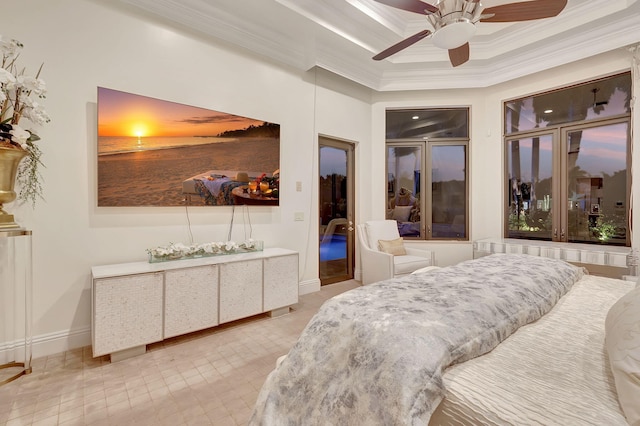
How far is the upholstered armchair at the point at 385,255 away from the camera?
366 centimetres

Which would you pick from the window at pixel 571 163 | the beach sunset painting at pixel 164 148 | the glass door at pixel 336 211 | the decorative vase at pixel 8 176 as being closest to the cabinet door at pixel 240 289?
the beach sunset painting at pixel 164 148

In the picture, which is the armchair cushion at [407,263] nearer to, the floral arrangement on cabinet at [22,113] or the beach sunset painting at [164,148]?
the beach sunset painting at [164,148]

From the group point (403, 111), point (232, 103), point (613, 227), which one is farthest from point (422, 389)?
point (403, 111)

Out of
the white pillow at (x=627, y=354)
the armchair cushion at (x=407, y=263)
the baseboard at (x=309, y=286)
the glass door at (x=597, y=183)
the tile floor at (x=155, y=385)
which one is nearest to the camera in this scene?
the white pillow at (x=627, y=354)

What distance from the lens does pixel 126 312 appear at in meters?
2.19

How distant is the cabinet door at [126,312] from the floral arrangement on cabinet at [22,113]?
948 mm

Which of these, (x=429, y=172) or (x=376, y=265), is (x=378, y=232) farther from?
(x=429, y=172)

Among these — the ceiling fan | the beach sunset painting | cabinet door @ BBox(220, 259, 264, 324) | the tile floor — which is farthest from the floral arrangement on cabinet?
the ceiling fan

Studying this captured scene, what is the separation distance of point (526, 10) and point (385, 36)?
2.11m

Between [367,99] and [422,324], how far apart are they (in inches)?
174

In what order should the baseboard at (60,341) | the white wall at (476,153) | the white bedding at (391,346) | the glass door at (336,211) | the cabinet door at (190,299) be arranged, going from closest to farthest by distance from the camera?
1. the white bedding at (391,346)
2. the baseboard at (60,341)
3. the cabinet door at (190,299)
4. the glass door at (336,211)
5. the white wall at (476,153)

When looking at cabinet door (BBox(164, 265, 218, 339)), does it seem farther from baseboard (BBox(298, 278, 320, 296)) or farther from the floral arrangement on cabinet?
baseboard (BBox(298, 278, 320, 296))

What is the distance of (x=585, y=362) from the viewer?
0.92 metres

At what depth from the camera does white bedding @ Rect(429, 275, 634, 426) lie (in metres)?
0.71
